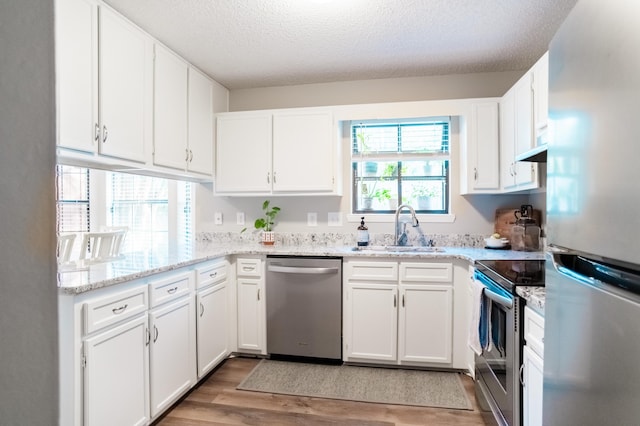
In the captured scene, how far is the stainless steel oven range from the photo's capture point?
1.48m

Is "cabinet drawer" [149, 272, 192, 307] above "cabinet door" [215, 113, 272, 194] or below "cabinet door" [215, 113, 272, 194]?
below

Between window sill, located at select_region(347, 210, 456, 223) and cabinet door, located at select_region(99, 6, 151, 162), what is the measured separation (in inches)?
75.2

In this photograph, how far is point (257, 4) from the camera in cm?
204

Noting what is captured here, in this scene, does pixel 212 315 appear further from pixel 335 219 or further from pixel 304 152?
pixel 304 152

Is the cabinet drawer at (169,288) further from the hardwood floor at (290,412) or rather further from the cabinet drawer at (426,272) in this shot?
the cabinet drawer at (426,272)

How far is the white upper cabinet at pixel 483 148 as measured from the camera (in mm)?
2826

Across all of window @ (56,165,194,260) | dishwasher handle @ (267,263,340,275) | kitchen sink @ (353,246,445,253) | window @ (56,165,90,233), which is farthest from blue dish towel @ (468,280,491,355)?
window @ (56,165,90,233)

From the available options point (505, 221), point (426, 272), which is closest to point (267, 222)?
point (426, 272)

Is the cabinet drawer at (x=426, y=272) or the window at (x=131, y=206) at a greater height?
the window at (x=131, y=206)

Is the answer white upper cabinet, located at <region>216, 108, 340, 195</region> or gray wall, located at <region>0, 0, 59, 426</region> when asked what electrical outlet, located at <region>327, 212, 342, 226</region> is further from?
gray wall, located at <region>0, 0, 59, 426</region>

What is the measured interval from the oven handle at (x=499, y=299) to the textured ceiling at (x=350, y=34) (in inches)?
66.8

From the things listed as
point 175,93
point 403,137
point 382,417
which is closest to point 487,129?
point 403,137

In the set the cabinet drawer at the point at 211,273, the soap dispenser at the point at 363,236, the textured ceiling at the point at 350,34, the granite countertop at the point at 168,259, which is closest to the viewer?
the granite countertop at the point at 168,259

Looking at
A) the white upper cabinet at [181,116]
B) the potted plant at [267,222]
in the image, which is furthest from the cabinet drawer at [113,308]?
the potted plant at [267,222]
